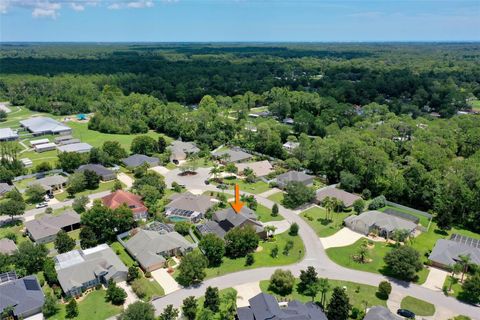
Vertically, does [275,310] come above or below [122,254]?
above

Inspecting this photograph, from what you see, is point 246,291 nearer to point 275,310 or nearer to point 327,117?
point 275,310

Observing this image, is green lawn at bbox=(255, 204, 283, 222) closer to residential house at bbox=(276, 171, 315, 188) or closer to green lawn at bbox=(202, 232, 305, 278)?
green lawn at bbox=(202, 232, 305, 278)

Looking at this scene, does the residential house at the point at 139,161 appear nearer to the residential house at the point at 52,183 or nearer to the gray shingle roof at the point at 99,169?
the gray shingle roof at the point at 99,169

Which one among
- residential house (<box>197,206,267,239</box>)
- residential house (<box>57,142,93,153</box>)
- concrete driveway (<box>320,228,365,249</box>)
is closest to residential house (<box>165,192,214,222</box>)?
residential house (<box>197,206,267,239</box>)

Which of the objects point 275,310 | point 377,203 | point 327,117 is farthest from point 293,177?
point 327,117

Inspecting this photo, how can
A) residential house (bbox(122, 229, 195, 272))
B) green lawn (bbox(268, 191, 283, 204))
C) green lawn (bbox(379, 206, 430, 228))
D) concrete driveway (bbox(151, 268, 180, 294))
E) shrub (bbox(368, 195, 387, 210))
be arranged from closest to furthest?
concrete driveway (bbox(151, 268, 180, 294))
residential house (bbox(122, 229, 195, 272))
green lawn (bbox(379, 206, 430, 228))
shrub (bbox(368, 195, 387, 210))
green lawn (bbox(268, 191, 283, 204))

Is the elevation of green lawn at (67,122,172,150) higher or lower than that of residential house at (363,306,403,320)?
lower
